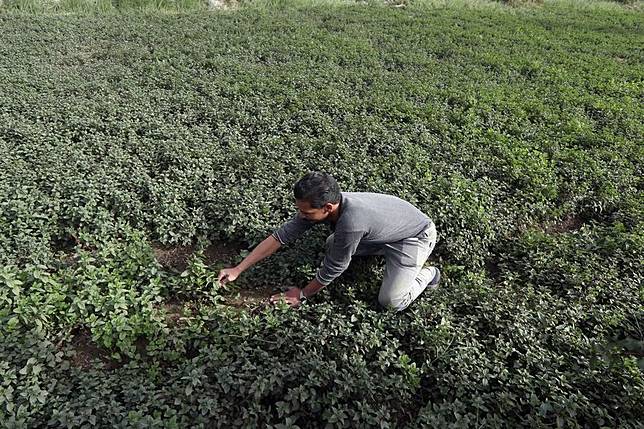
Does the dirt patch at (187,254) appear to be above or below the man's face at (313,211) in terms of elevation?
below

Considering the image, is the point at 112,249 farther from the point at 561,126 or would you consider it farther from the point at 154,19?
the point at 154,19

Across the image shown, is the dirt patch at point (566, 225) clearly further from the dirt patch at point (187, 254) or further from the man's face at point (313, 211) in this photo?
the dirt patch at point (187, 254)

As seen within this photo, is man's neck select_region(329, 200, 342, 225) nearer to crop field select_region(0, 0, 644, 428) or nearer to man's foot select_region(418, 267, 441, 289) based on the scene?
crop field select_region(0, 0, 644, 428)

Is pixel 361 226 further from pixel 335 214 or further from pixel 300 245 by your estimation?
pixel 300 245

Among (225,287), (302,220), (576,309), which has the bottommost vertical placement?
(225,287)

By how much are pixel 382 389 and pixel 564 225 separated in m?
3.38

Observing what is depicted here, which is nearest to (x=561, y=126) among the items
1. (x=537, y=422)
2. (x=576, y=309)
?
(x=576, y=309)

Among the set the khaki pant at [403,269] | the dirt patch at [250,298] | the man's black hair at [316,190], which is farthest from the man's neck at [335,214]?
the dirt patch at [250,298]

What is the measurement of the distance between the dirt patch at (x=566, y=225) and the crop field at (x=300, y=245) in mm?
35

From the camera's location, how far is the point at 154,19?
12141 mm

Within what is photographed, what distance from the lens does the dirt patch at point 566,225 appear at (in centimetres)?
524

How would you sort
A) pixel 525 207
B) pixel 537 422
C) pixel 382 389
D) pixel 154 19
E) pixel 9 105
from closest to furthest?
pixel 537 422, pixel 382 389, pixel 525 207, pixel 9 105, pixel 154 19

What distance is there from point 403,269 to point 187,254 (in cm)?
206

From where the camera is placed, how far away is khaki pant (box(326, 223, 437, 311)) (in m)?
3.71
